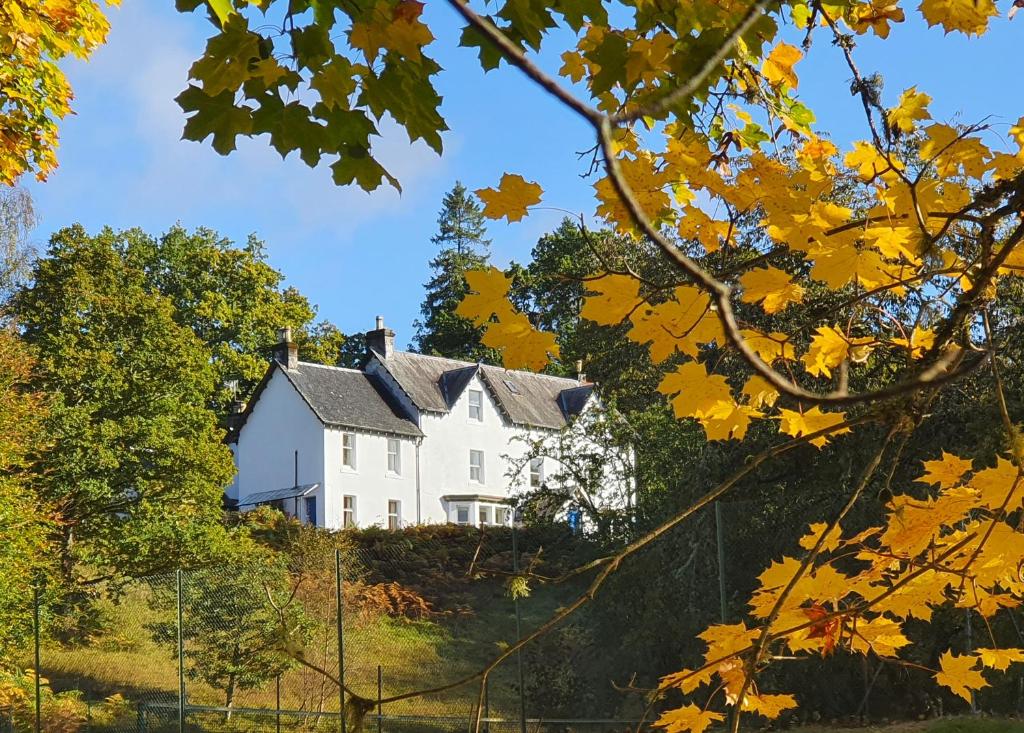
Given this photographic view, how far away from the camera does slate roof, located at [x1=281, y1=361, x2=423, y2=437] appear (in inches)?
1208

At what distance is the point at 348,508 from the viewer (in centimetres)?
3072

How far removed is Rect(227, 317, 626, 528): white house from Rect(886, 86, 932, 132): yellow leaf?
26851 mm

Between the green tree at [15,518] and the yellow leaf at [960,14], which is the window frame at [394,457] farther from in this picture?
the yellow leaf at [960,14]

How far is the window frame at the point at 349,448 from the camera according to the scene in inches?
1212

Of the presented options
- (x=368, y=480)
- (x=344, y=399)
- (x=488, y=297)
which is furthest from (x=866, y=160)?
(x=344, y=399)

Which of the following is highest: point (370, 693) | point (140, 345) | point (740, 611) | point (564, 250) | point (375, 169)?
point (564, 250)

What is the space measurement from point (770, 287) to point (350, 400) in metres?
30.0

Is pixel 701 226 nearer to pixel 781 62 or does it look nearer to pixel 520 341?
pixel 781 62

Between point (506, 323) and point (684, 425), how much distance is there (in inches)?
472

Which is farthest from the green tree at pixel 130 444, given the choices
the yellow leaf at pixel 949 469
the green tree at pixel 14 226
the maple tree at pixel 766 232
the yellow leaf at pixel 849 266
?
the yellow leaf at pixel 849 266

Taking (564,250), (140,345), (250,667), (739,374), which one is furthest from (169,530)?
(564,250)

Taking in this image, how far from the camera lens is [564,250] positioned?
4588cm

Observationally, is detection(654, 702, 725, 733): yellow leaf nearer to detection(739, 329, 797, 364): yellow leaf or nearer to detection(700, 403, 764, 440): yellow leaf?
detection(700, 403, 764, 440): yellow leaf

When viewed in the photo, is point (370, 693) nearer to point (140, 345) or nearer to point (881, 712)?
point (881, 712)
